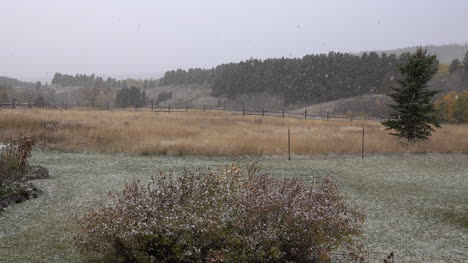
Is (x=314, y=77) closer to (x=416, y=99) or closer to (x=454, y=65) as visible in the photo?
(x=454, y=65)

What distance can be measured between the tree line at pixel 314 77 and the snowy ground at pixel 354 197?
66.3 meters

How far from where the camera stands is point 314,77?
88.1m

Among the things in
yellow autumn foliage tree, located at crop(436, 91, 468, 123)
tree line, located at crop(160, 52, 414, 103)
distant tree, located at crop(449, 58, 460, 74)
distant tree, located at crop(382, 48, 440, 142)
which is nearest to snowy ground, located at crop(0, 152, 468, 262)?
distant tree, located at crop(382, 48, 440, 142)

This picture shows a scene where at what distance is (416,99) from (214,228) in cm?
1956

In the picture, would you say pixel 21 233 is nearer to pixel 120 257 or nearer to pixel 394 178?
pixel 120 257

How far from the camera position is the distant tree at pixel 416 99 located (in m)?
21.8

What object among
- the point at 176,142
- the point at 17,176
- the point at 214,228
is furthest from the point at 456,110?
the point at 214,228

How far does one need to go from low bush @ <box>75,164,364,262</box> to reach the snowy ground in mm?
1146

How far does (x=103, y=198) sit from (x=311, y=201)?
578 cm

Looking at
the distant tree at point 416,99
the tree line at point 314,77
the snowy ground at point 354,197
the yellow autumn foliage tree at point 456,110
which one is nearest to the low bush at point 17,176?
the snowy ground at point 354,197

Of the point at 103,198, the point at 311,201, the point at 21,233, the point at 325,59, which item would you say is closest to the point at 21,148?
the point at 103,198

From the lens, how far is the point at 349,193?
11781mm

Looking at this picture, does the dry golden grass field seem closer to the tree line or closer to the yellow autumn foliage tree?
the yellow autumn foliage tree

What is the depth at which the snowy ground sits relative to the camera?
7.19m
